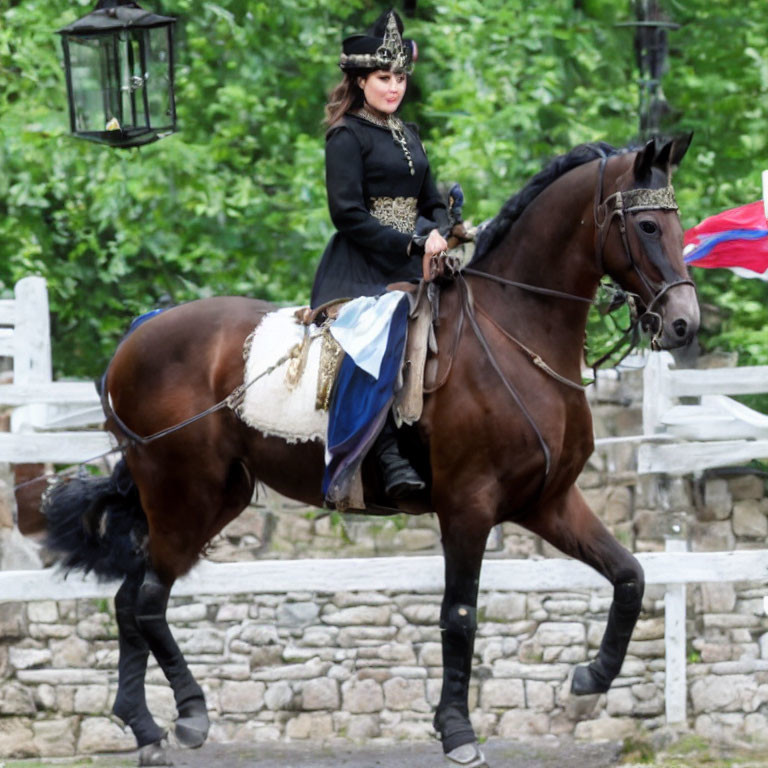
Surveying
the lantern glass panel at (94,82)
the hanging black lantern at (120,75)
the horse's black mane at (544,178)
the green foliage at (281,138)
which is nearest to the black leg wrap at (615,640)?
the horse's black mane at (544,178)

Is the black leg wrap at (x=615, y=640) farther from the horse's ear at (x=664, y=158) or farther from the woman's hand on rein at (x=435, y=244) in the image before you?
the horse's ear at (x=664, y=158)

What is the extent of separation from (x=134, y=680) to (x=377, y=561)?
129cm

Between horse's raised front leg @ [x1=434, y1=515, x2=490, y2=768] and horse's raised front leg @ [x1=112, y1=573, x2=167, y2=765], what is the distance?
130 centimetres

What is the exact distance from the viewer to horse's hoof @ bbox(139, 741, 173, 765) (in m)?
5.98

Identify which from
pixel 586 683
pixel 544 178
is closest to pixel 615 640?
pixel 586 683

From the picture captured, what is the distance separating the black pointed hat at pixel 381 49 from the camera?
554 cm

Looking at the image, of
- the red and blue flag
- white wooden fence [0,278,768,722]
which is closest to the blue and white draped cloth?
white wooden fence [0,278,768,722]

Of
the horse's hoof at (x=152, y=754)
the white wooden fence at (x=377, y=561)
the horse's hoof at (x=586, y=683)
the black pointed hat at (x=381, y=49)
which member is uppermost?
the black pointed hat at (x=381, y=49)

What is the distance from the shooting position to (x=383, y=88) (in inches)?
220

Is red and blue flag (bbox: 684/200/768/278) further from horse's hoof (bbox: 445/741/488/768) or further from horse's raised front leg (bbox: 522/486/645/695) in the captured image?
horse's hoof (bbox: 445/741/488/768)

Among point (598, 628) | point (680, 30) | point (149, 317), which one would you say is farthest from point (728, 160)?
point (149, 317)

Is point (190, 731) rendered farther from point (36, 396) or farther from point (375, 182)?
point (375, 182)

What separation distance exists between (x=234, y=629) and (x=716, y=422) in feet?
9.22

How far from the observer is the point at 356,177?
5543 mm
